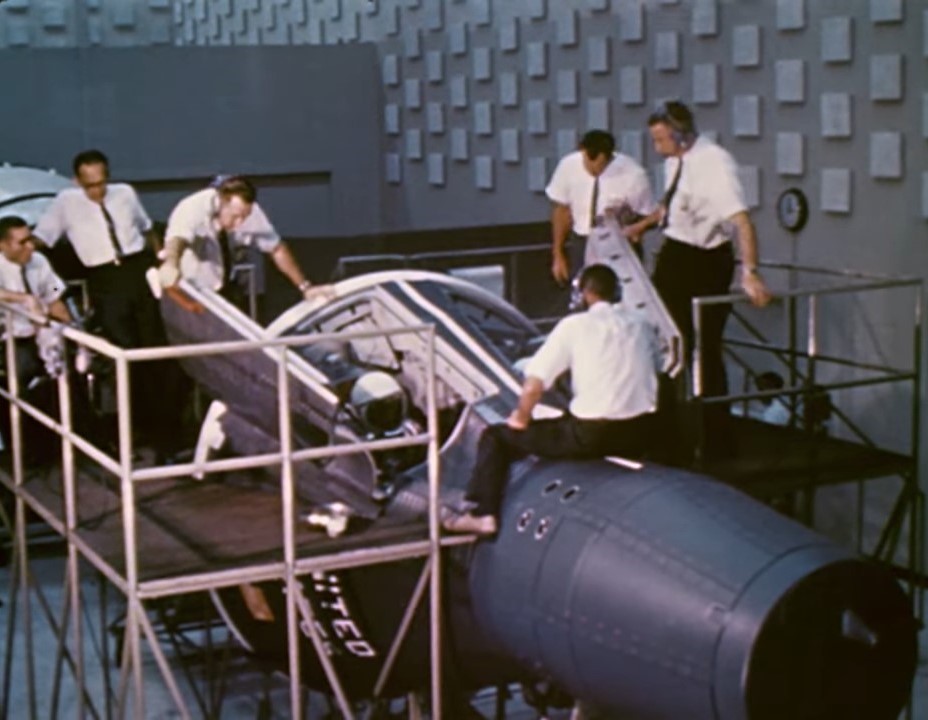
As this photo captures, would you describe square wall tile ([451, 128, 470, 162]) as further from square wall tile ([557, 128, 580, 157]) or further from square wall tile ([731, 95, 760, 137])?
square wall tile ([731, 95, 760, 137])

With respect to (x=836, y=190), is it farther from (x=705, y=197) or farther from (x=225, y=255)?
(x=225, y=255)

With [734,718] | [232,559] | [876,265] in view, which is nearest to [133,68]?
[876,265]

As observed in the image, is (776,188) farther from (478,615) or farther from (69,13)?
(69,13)

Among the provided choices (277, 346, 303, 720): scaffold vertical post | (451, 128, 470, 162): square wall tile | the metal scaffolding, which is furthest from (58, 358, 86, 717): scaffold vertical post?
(451, 128, 470, 162): square wall tile

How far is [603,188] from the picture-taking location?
46.1 ft

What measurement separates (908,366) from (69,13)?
18049mm

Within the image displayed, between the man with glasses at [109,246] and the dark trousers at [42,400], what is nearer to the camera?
the dark trousers at [42,400]

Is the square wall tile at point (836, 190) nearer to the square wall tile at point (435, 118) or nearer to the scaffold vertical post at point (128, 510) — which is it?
the square wall tile at point (435, 118)

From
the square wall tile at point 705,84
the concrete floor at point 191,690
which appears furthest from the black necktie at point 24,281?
the square wall tile at point 705,84

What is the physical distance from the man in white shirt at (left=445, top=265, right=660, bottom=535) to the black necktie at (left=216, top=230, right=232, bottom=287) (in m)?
3.74

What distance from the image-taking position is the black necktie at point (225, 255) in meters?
12.9

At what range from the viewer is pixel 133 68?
24547mm

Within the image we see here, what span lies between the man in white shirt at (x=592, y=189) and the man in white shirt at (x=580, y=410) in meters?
3.93

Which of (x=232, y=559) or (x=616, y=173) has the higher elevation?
(x=616, y=173)
